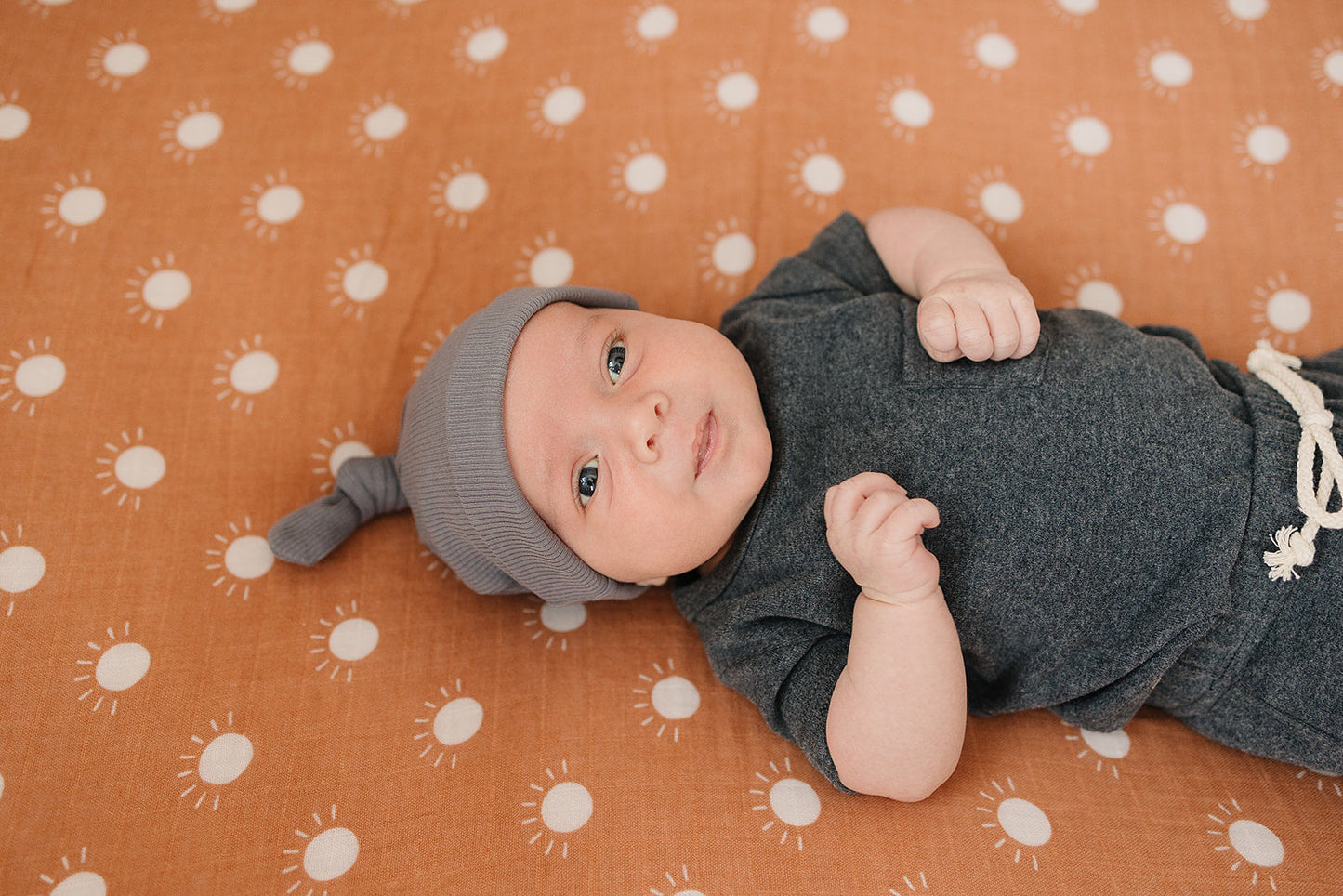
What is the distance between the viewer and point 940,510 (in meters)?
1.23

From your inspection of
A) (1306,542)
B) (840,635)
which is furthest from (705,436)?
(1306,542)

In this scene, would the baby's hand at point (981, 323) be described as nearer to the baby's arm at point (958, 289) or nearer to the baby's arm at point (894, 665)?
the baby's arm at point (958, 289)

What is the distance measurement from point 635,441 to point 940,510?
16.2 inches

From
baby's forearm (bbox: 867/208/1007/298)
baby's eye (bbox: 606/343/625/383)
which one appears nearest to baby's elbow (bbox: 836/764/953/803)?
baby's eye (bbox: 606/343/625/383)

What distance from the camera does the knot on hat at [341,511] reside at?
1.32 metres

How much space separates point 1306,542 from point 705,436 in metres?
0.75

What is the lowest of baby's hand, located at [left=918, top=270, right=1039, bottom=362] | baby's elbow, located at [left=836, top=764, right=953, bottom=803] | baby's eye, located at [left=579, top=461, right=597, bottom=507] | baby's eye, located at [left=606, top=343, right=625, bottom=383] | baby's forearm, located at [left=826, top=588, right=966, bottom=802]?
baby's elbow, located at [left=836, top=764, right=953, bottom=803]

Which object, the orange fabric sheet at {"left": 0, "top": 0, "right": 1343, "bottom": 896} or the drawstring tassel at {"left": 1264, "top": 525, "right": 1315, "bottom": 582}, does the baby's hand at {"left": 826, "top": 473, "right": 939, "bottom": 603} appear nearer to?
the orange fabric sheet at {"left": 0, "top": 0, "right": 1343, "bottom": 896}

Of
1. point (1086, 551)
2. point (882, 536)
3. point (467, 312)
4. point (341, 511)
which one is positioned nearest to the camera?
point (882, 536)

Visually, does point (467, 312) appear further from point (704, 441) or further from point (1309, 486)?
point (1309, 486)

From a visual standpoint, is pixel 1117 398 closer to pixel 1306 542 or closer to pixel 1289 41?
pixel 1306 542

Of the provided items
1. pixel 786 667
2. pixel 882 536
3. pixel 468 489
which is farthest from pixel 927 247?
pixel 468 489

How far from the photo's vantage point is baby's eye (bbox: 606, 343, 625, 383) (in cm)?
125

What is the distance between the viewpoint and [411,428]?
1333 mm
